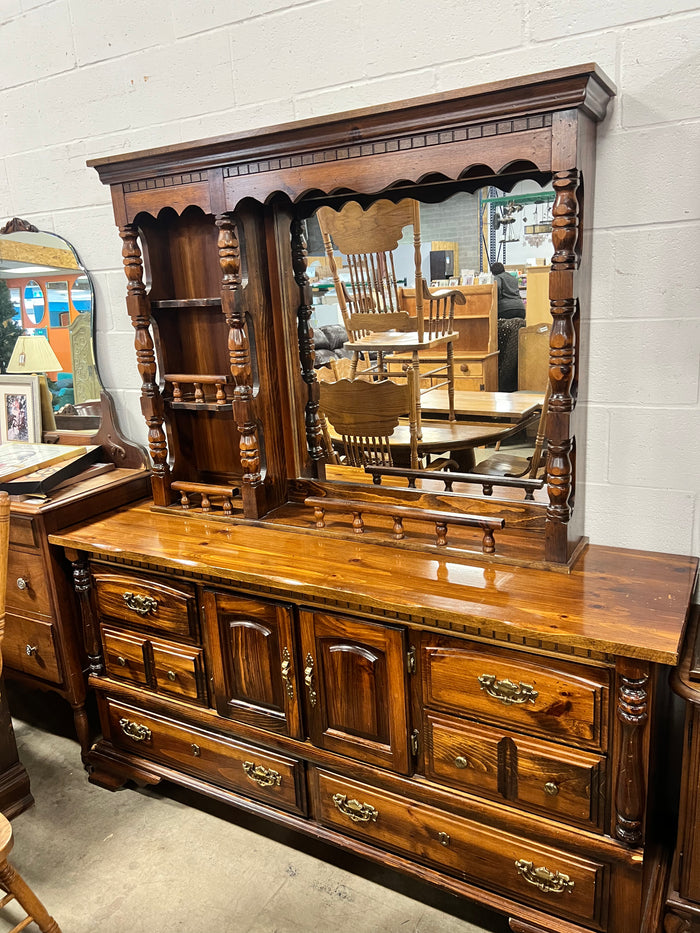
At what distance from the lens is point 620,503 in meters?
1.76

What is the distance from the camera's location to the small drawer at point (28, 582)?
2178 mm

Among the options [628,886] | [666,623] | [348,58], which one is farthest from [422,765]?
[348,58]

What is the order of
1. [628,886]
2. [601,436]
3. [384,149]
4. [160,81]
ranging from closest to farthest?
[628,886]
[384,149]
[601,436]
[160,81]

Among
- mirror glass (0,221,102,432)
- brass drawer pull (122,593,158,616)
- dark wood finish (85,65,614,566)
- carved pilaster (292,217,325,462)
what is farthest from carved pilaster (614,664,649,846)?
mirror glass (0,221,102,432)

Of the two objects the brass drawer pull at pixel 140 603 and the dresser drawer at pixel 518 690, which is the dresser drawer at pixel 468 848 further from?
the brass drawer pull at pixel 140 603

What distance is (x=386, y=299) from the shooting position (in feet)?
6.04

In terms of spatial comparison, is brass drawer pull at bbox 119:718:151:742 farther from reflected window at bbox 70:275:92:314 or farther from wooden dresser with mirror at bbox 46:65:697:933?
reflected window at bbox 70:275:92:314

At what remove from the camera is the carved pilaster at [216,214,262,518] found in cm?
187

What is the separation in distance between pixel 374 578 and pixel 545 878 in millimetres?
751

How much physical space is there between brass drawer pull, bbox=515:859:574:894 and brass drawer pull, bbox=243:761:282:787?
2.15 ft

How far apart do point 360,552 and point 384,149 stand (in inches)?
37.3

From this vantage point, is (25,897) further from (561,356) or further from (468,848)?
(561,356)

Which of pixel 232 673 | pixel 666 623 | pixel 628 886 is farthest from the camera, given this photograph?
pixel 232 673

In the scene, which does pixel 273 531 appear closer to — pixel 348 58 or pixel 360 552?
pixel 360 552
